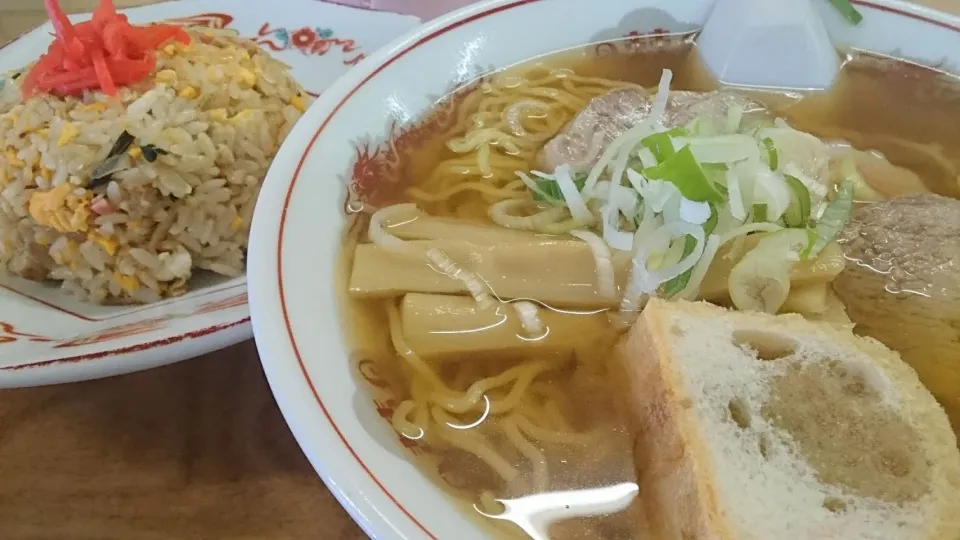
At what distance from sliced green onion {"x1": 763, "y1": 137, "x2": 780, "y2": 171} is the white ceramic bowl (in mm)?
593

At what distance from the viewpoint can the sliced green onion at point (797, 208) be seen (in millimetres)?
1123

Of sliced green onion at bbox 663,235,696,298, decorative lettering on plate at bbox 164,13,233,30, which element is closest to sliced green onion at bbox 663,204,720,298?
sliced green onion at bbox 663,235,696,298

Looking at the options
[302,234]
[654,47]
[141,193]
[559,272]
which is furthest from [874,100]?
[141,193]

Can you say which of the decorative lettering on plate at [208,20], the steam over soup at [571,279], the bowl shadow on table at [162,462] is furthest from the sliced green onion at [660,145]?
the decorative lettering on plate at [208,20]

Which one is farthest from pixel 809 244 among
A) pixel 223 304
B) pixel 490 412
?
pixel 223 304

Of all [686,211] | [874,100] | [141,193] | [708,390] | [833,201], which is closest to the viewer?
[708,390]

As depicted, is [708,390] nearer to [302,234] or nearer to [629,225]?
[629,225]

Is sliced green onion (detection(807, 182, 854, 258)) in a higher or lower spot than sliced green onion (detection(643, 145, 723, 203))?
lower

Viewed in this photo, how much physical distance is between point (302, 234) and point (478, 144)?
46cm

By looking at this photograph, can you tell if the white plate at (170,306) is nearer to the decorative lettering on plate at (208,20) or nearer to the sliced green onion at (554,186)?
the decorative lettering on plate at (208,20)

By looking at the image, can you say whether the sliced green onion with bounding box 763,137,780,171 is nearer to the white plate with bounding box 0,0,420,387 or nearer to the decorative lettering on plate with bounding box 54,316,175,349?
the white plate with bounding box 0,0,420,387

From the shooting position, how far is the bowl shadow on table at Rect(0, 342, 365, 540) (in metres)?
1.09

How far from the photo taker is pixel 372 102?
1.30 metres

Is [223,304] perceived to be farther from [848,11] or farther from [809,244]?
[848,11]
